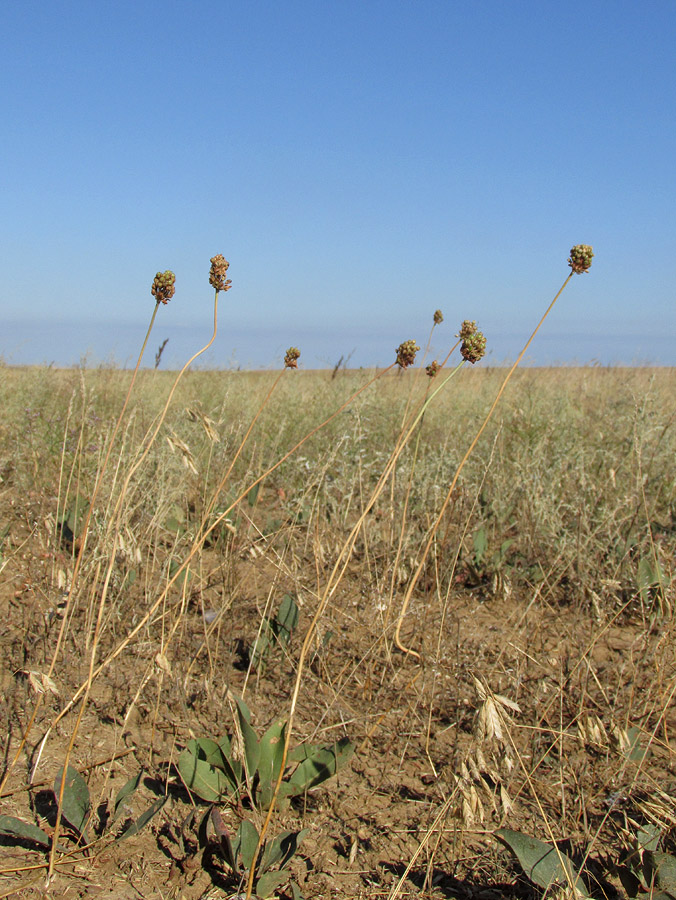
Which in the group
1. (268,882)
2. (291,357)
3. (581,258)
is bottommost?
(268,882)

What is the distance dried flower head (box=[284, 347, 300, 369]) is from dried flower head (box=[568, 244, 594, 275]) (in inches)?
28.0

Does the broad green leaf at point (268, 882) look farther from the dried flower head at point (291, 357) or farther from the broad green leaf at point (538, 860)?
the dried flower head at point (291, 357)

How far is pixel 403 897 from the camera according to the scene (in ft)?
4.55

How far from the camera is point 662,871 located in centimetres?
132

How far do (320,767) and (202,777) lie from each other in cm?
29

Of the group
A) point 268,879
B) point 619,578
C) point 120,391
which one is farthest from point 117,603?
point 120,391

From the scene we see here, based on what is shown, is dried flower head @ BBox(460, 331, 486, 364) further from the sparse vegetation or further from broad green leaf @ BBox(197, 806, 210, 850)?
broad green leaf @ BBox(197, 806, 210, 850)

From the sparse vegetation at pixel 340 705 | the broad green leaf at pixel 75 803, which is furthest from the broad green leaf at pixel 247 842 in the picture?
the broad green leaf at pixel 75 803

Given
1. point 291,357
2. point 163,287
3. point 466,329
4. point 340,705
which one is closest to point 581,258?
point 466,329

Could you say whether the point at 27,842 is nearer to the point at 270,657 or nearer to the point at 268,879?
the point at 268,879

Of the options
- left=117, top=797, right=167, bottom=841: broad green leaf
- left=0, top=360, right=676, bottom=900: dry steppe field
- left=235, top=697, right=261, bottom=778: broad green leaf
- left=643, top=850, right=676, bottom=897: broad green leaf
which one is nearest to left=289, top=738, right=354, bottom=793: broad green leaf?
left=0, top=360, right=676, bottom=900: dry steppe field

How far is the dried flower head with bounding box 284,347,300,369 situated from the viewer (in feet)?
5.73

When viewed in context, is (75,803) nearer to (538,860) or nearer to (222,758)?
(222,758)

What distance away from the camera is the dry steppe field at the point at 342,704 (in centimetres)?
145
